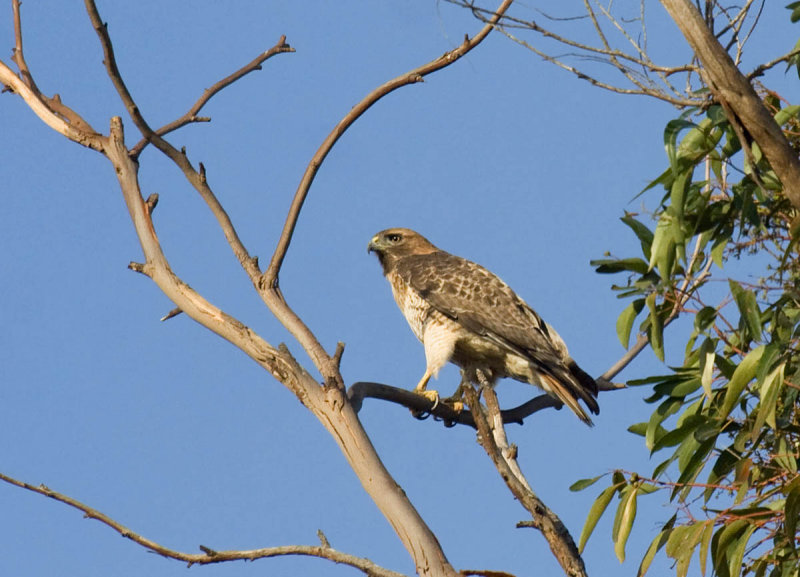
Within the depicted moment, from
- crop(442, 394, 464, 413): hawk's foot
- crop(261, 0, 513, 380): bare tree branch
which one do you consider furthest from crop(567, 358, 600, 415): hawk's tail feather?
crop(261, 0, 513, 380): bare tree branch

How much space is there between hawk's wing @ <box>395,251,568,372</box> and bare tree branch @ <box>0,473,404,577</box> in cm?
254

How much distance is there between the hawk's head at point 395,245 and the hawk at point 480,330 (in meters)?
0.32

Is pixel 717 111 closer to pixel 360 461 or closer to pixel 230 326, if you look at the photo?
pixel 360 461

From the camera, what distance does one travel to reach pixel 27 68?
15.6 feet

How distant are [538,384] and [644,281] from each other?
8.95ft

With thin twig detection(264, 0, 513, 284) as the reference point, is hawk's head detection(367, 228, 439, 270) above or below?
above

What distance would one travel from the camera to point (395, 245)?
25.0 ft

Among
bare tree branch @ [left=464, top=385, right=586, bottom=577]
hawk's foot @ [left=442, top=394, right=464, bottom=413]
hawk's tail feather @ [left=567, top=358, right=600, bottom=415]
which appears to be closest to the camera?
bare tree branch @ [left=464, top=385, right=586, bottom=577]

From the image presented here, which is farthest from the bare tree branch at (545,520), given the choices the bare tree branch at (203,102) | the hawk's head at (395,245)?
the hawk's head at (395,245)

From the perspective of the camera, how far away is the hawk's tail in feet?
17.9

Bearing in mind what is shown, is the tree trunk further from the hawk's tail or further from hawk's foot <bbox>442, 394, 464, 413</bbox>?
hawk's foot <bbox>442, 394, 464, 413</bbox>

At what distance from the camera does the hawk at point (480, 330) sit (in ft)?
18.8

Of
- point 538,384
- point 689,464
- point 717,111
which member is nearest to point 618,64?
point 717,111

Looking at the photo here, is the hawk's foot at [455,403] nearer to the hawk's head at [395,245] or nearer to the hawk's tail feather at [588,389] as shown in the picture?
the hawk's tail feather at [588,389]
